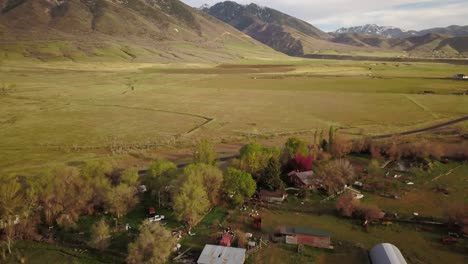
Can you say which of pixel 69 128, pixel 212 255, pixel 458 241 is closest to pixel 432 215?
pixel 458 241

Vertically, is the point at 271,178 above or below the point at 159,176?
above

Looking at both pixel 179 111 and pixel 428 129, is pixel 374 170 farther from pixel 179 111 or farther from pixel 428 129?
pixel 179 111

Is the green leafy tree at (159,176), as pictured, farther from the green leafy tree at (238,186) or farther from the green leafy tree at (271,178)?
the green leafy tree at (271,178)

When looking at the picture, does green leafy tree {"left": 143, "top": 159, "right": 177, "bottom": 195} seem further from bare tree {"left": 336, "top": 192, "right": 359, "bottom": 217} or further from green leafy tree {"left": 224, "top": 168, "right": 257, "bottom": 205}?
bare tree {"left": 336, "top": 192, "right": 359, "bottom": 217}

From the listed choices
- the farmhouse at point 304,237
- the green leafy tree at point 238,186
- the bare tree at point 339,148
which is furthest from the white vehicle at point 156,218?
the bare tree at point 339,148

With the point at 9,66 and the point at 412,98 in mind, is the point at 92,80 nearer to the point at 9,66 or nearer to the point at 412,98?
the point at 9,66

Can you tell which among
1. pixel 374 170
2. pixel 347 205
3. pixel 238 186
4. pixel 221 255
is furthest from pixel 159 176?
pixel 374 170
